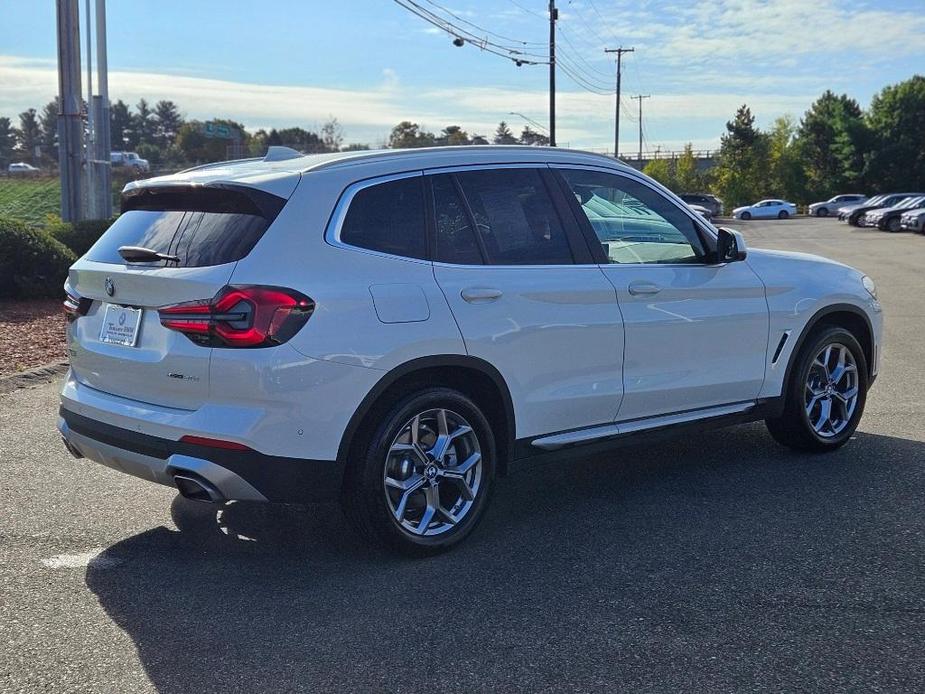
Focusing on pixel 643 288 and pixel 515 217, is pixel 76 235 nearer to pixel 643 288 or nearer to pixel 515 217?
pixel 515 217

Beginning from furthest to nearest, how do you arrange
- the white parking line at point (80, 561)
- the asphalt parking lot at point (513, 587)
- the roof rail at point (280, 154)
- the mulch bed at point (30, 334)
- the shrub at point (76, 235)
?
the shrub at point (76, 235)
the mulch bed at point (30, 334)
the roof rail at point (280, 154)
the white parking line at point (80, 561)
the asphalt parking lot at point (513, 587)

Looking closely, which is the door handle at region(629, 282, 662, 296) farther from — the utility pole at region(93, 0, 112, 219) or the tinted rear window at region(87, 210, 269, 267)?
the utility pole at region(93, 0, 112, 219)

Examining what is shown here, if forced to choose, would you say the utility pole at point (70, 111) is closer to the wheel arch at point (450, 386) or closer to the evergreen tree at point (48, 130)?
the wheel arch at point (450, 386)

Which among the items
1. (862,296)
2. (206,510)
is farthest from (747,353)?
(206,510)

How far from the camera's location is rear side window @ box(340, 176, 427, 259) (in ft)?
14.6

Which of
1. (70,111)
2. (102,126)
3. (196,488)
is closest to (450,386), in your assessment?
(196,488)

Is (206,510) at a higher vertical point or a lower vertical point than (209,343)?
lower

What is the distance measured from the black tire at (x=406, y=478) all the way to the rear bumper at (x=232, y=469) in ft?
0.43

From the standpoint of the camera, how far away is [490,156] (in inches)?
200

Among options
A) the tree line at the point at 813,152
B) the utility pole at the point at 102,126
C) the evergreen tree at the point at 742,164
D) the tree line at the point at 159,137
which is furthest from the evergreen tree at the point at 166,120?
the utility pole at the point at 102,126

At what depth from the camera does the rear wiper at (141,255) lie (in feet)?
14.2

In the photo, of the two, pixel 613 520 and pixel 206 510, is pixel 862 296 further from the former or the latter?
pixel 206 510

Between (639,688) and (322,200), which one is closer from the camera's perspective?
(639,688)

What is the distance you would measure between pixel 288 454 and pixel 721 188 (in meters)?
80.8
